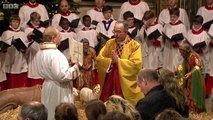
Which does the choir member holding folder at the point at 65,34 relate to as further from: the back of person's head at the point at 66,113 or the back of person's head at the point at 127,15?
the back of person's head at the point at 66,113

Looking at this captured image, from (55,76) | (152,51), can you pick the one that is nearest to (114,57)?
(55,76)

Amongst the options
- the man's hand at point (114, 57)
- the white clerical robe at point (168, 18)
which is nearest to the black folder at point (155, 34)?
the white clerical robe at point (168, 18)

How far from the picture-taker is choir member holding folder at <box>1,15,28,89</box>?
9.49 metres

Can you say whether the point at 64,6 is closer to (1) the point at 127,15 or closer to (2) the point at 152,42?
(1) the point at 127,15

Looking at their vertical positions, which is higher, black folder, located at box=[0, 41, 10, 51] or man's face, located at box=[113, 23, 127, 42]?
man's face, located at box=[113, 23, 127, 42]

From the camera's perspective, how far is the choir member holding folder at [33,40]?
9344 mm

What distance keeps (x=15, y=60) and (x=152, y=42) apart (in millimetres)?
2932

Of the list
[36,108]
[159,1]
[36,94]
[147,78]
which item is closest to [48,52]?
[147,78]

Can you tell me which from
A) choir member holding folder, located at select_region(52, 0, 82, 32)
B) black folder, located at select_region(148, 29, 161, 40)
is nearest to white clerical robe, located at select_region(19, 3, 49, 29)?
choir member holding folder, located at select_region(52, 0, 82, 32)

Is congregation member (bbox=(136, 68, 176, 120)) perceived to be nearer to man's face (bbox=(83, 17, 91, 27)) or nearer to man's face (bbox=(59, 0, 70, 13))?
man's face (bbox=(83, 17, 91, 27))

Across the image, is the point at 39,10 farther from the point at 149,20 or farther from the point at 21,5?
the point at 149,20

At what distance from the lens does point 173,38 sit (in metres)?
9.80

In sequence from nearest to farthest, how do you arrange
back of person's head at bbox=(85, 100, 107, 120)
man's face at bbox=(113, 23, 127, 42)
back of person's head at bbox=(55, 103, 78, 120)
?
back of person's head at bbox=(85, 100, 107, 120)
back of person's head at bbox=(55, 103, 78, 120)
man's face at bbox=(113, 23, 127, 42)

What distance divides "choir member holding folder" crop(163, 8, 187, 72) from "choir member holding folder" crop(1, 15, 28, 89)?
9.80 feet
